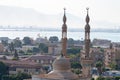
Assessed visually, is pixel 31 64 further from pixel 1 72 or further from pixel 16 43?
pixel 16 43

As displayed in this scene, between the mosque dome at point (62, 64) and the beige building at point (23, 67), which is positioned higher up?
the mosque dome at point (62, 64)

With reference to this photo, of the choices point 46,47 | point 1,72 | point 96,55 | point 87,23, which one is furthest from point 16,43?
point 87,23

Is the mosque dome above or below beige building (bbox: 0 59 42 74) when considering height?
above

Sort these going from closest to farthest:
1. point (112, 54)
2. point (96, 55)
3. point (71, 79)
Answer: point (71, 79)
point (112, 54)
point (96, 55)

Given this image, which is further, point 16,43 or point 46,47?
point 16,43

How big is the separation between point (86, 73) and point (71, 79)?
1213 millimetres

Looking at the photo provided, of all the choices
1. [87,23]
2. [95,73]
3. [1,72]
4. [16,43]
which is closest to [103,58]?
[95,73]

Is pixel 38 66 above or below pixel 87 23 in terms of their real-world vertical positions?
below

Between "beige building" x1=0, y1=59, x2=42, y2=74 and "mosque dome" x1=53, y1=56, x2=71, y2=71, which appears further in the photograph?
"beige building" x1=0, y1=59, x2=42, y2=74

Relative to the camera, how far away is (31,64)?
3984 cm

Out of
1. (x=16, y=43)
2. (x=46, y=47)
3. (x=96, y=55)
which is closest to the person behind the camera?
(x=96, y=55)

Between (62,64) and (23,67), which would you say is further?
(23,67)

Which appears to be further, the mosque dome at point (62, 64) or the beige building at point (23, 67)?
the beige building at point (23, 67)

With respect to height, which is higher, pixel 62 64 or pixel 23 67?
pixel 62 64
